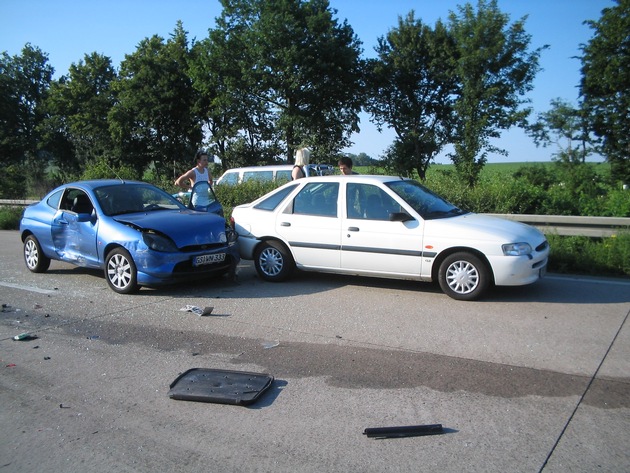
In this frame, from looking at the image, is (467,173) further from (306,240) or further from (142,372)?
(142,372)

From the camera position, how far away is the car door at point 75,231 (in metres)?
8.23

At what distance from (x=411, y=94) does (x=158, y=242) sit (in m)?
28.2

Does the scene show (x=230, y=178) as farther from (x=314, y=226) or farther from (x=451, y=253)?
(x=451, y=253)

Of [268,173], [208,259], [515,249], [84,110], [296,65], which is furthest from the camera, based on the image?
[84,110]

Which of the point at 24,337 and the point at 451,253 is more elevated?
the point at 451,253

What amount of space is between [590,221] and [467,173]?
11237mm

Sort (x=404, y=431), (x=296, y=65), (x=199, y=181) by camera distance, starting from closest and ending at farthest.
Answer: (x=404, y=431) < (x=199, y=181) < (x=296, y=65)

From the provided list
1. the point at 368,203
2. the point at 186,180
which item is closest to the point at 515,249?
the point at 368,203

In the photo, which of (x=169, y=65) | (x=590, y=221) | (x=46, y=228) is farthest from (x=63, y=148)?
(x=590, y=221)

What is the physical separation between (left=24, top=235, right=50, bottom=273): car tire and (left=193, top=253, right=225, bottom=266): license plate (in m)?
3.32

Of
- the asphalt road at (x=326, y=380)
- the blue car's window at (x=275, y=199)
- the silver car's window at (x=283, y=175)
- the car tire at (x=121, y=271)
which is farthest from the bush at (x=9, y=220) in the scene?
the blue car's window at (x=275, y=199)

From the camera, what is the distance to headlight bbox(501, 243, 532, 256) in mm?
6852

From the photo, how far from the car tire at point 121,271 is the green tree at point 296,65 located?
2028 cm

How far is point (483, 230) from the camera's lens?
23.2 feet
